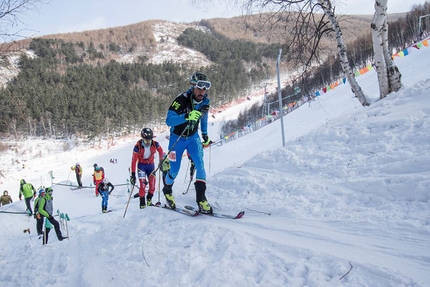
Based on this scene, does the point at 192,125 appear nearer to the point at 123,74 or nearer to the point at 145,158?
the point at 145,158

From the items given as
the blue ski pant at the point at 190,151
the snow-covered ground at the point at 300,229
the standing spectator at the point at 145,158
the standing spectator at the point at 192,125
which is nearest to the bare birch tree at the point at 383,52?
the snow-covered ground at the point at 300,229

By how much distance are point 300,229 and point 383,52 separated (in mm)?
6257

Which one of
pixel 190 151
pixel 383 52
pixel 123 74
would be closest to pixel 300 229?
pixel 190 151

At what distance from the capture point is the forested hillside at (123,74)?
61466mm

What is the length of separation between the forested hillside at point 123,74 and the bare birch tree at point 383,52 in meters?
1.34

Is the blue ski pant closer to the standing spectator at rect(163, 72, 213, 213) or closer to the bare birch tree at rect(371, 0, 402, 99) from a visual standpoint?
the standing spectator at rect(163, 72, 213, 213)

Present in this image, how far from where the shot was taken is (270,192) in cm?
489

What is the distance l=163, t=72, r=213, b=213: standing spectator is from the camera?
4410 millimetres

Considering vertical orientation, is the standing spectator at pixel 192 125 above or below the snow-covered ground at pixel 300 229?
above

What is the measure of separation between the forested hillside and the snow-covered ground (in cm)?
299

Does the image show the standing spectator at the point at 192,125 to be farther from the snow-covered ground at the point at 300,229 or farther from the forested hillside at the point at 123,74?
the forested hillside at the point at 123,74

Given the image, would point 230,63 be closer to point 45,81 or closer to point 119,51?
point 119,51

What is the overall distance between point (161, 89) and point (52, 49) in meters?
48.7

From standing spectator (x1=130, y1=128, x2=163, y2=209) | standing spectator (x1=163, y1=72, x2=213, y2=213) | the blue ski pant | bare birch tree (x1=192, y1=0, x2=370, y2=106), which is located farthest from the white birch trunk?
standing spectator (x1=130, y1=128, x2=163, y2=209)
